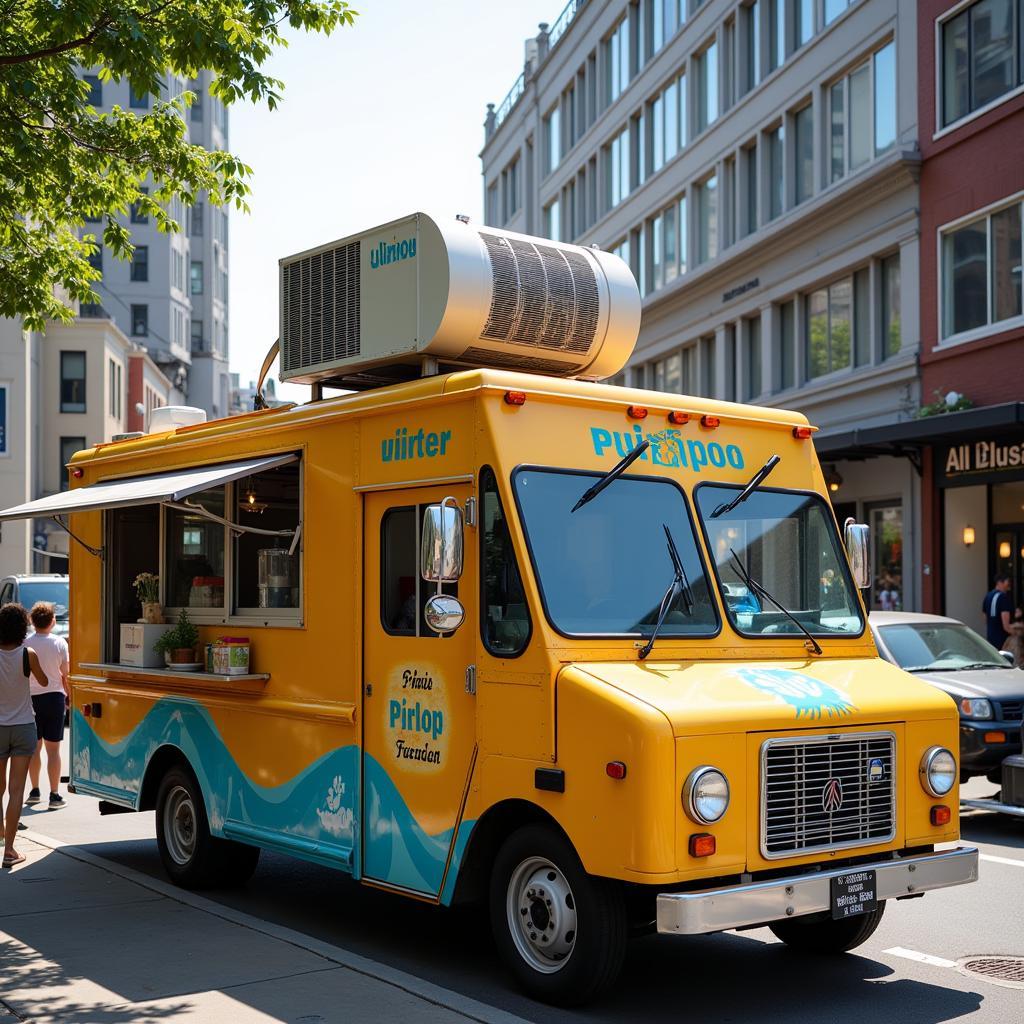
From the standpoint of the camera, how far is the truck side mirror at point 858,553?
768cm

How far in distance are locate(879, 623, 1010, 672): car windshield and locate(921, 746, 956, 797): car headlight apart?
592 cm

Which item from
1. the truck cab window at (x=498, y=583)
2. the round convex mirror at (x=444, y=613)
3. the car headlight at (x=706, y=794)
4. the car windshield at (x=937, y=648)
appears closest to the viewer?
the car headlight at (x=706, y=794)

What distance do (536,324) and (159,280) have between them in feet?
243

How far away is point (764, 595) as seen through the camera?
7195mm

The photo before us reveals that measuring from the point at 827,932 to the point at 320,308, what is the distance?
Result: 180 inches

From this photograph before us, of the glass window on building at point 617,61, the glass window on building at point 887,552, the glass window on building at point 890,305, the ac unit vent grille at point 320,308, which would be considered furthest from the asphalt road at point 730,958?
the glass window on building at point 617,61

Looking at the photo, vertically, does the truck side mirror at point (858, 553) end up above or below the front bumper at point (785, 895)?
above

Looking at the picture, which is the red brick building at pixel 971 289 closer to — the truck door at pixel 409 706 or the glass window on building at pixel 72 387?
the truck door at pixel 409 706

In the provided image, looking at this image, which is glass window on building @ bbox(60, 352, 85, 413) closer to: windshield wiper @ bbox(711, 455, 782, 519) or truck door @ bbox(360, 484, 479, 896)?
truck door @ bbox(360, 484, 479, 896)

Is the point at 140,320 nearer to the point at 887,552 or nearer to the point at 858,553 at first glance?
the point at 887,552

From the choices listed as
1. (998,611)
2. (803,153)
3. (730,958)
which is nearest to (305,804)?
(730,958)

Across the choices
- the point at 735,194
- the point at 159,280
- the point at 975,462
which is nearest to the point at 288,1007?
the point at 975,462

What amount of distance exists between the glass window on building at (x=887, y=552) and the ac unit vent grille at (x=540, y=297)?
18.3 meters

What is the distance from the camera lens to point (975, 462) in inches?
911
